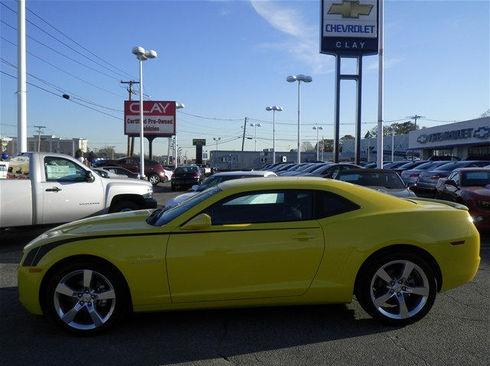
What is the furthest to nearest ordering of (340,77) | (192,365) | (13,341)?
(340,77) < (13,341) < (192,365)

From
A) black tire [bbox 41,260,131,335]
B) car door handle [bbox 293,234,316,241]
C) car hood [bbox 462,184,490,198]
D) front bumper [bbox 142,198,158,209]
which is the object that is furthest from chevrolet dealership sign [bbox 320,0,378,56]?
black tire [bbox 41,260,131,335]

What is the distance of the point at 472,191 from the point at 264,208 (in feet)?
22.6

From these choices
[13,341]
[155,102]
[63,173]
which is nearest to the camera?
[13,341]

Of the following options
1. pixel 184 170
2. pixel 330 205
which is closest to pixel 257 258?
pixel 330 205

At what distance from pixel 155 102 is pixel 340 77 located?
61.2ft

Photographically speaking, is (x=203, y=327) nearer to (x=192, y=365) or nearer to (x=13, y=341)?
(x=192, y=365)

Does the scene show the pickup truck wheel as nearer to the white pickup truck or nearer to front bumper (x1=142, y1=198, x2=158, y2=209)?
front bumper (x1=142, y1=198, x2=158, y2=209)

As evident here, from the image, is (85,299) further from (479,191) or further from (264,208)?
(479,191)

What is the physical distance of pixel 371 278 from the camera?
4770 millimetres

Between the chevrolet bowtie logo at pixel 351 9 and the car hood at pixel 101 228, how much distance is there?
949 inches

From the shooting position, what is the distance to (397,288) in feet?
15.9

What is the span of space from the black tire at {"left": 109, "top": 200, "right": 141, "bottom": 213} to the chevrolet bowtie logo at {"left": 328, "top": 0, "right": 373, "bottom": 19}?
66.2ft

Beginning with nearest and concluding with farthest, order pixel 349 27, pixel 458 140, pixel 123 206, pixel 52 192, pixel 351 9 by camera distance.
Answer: pixel 52 192, pixel 123 206, pixel 351 9, pixel 349 27, pixel 458 140

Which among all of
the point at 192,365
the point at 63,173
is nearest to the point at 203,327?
the point at 192,365
